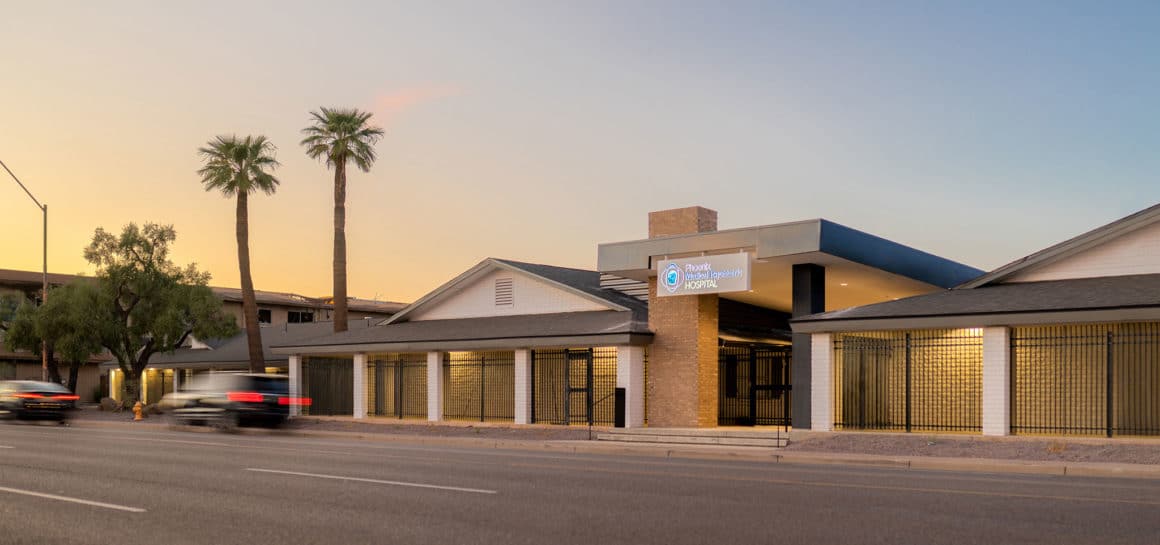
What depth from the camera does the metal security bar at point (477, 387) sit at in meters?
37.0

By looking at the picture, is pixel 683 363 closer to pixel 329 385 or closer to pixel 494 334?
pixel 494 334

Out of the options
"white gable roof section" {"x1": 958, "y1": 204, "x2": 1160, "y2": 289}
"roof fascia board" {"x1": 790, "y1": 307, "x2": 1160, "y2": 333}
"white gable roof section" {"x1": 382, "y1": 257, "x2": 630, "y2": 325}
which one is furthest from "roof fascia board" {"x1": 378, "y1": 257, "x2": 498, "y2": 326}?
"white gable roof section" {"x1": 958, "y1": 204, "x2": 1160, "y2": 289}

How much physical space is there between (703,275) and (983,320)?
316 inches

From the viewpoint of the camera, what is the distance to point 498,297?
1502 inches

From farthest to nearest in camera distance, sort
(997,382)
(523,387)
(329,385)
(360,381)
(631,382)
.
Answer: (329,385)
(360,381)
(523,387)
(631,382)
(997,382)

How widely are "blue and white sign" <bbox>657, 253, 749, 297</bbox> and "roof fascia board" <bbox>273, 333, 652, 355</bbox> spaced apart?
1.73 m

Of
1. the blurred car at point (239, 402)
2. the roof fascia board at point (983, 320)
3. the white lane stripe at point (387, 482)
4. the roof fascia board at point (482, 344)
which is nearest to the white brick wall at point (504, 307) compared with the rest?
the roof fascia board at point (482, 344)

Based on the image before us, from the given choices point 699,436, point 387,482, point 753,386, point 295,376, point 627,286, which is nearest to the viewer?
point 387,482

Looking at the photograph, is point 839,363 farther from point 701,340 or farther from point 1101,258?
point 1101,258

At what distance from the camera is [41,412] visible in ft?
116

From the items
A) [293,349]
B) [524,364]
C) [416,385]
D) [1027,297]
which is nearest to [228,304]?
[293,349]

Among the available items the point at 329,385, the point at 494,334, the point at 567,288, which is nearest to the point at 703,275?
the point at 567,288

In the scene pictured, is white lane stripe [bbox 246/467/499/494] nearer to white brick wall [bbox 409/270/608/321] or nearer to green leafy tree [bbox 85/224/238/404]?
white brick wall [bbox 409/270/608/321]

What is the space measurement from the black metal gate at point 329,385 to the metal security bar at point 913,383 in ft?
62.6
